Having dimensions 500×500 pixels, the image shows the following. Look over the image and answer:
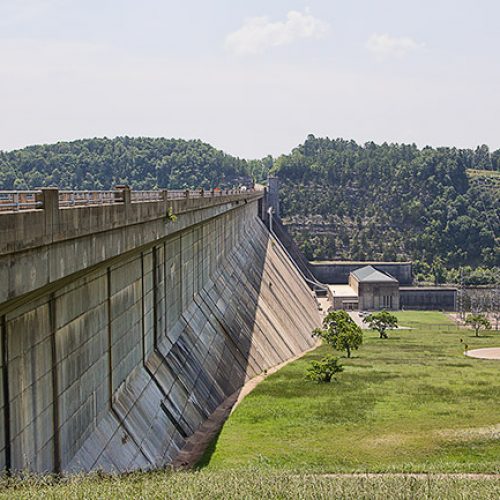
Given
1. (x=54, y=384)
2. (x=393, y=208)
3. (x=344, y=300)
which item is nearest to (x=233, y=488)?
(x=54, y=384)

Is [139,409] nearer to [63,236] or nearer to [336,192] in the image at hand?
[63,236]

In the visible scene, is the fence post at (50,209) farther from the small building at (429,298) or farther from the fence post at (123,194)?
the small building at (429,298)

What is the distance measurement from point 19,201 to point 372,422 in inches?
855

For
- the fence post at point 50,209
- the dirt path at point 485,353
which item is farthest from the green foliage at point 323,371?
the fence post at point 50,209

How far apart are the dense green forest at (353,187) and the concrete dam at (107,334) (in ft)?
292

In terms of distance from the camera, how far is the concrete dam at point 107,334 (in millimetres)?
12742

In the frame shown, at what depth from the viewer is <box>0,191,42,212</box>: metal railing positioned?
12.0 meters

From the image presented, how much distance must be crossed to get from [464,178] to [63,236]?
148m

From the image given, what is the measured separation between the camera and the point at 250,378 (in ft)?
126

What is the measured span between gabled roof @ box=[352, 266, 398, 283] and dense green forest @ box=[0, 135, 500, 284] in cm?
1891

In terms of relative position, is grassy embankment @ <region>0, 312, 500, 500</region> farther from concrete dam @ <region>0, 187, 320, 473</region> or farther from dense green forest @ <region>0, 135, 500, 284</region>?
dense green forest @ <region>0, 135, 500, 284</region>

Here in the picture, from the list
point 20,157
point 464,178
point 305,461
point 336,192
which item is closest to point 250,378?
point 305,461

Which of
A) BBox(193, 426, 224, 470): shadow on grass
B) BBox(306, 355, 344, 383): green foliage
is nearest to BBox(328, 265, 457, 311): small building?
BBox(306, 355, 344, 383): green foliage

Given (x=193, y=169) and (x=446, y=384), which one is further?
(x=193, y=169)
